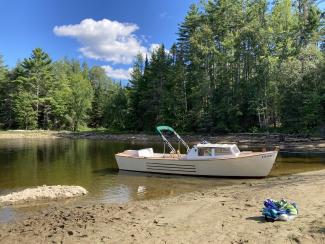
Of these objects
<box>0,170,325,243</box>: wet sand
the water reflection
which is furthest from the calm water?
<box>0,170,325,243</box>: wet sand

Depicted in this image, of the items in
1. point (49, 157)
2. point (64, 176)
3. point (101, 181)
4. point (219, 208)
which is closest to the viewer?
point (219, 208)

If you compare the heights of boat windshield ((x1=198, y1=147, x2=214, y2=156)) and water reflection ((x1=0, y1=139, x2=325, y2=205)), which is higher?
boat windshield ((x1=198, y1=147, x2=214, y2=156))

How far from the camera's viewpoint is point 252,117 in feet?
183

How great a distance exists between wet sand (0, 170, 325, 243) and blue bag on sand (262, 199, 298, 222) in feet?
0.75

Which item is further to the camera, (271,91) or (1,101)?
(1,101)

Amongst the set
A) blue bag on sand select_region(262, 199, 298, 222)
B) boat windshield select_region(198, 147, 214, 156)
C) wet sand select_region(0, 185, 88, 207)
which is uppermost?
boat windshield select_region(198, 147, 214, 156)

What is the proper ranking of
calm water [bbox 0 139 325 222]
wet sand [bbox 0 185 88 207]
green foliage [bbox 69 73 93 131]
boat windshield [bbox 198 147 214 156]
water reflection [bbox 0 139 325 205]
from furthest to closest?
1. green foliage [bbox 69 73 93 131]
2. boat windshield [bbox 198 147 214 156]
3. water reflection [bbox 0 139 325 205]
4. calm water [bbox 0 139 325 222]
5. wet sand [bbox 0 185 88 207]

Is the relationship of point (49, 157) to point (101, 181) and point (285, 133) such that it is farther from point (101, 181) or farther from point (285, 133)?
point (285, 133)

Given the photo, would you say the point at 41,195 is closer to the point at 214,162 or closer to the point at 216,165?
the point at 214,162

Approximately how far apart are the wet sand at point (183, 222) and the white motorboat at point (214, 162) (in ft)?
18.5

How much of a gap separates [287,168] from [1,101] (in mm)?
74543

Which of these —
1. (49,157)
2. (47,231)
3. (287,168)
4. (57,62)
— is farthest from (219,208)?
(57,62)

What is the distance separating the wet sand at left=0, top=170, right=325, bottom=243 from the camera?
9.80 metres

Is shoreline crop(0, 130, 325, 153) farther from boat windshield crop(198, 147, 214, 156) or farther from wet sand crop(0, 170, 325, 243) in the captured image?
wet sand crop(0, 170, 325, 243)
